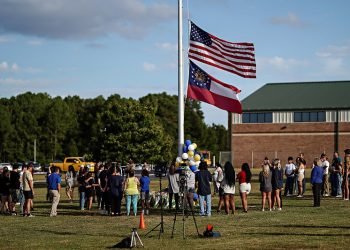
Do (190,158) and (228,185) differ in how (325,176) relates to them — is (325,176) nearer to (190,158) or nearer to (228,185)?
(190,158)

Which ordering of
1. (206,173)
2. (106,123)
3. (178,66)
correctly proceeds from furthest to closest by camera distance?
(106,123) → (178,66) → (206,173)

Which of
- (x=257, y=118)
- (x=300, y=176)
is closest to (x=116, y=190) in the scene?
(x=300, y=176)

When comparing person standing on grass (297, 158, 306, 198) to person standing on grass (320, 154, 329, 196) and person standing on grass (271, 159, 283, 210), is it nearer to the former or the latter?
person standing on grass (320, 154, 329, 196)

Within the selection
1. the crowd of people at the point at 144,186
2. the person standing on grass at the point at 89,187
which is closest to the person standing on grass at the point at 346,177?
the crowd of people at the point at 144,186

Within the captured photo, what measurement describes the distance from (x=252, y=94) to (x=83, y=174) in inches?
2534

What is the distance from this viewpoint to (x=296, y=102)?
85.1m

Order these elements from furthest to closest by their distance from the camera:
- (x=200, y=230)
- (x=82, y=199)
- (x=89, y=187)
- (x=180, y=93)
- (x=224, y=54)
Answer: (x=82, y=199)
(x=89, y=187)
(x=180, y=93)
(x=224, y=54)
(x=200, y=230)

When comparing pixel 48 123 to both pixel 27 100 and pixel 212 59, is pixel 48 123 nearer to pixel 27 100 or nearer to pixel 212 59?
pixel 27 100

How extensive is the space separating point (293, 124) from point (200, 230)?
218 ft

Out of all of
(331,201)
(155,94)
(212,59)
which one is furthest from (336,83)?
(212,59)

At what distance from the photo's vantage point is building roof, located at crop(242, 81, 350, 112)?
3287 inches

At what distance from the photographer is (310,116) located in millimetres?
83438

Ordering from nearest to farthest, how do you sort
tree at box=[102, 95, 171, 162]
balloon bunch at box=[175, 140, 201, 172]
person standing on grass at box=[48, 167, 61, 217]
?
person standing on grass at box=[48, 167, 61, 217]
balloon bunch at box=[175, 140, 201, 172]
tree at box=[102, 95, 171, 162]

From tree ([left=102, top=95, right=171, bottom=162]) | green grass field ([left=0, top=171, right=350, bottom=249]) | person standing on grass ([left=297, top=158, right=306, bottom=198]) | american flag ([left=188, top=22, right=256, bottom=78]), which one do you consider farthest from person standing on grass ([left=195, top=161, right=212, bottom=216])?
tree ([left=102, top=95, right=171, bottom=162])
